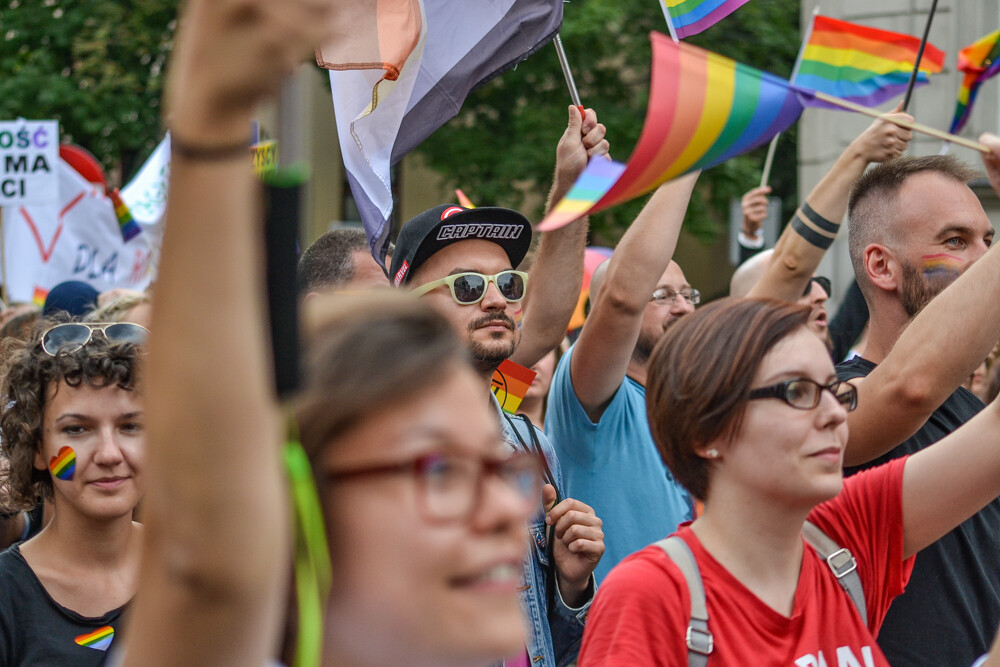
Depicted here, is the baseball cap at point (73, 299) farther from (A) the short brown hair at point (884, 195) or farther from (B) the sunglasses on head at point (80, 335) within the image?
(A) the short brown hair at point (884, 195)

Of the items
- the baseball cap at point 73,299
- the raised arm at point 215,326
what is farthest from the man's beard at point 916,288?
the baseball cap at point 73,299

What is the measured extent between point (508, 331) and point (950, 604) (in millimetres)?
1371

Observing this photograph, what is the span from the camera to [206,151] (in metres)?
0.85

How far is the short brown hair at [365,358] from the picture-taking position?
1158 mm

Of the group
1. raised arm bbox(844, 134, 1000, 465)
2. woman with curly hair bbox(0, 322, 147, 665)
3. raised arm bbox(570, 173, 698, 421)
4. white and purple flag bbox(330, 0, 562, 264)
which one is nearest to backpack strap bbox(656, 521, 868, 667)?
raised arm bbox(844, 134, 1000, 465)

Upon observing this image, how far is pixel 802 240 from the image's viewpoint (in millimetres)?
3475

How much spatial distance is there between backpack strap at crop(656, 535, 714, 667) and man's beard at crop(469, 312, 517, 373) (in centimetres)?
113

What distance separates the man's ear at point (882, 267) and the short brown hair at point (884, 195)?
0.03 meters

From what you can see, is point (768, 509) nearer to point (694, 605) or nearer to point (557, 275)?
point (694, 605)

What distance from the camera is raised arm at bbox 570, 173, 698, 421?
3.27 meters

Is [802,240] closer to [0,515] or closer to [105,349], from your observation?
[105,349]

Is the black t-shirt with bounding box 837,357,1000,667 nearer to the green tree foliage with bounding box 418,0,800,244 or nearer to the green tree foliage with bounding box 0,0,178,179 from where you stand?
the green tree foliage with bounding box 418,0,800,244

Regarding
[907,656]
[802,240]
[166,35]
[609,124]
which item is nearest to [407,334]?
[907,656]

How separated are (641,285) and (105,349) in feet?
4.80
